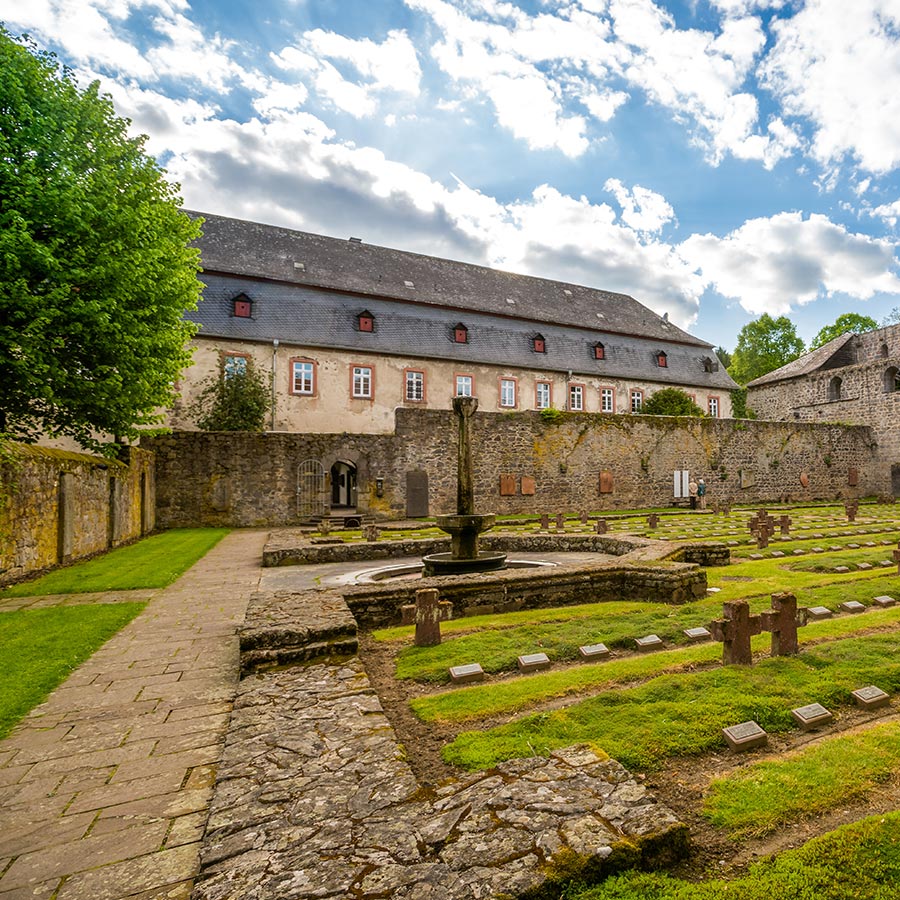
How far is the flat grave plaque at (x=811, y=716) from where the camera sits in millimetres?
3400

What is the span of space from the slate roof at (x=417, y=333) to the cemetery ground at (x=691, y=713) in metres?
23.0

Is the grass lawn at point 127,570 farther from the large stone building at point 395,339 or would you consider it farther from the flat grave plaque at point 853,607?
the large stone building at point 395,339

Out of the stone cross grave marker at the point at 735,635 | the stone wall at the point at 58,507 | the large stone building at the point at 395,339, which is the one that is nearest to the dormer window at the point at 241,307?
the large stone building at the point at 395,339

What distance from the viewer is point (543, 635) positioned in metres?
5.46

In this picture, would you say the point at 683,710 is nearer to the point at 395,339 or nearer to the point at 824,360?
the point at 395,339

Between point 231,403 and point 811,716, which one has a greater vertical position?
point 231,403

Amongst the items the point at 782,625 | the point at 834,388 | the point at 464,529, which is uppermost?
the point at 834,388

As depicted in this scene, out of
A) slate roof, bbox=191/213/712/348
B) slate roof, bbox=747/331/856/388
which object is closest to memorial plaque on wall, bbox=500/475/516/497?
slate roof, bbox=191/213/712/348

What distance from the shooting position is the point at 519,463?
2283 cm

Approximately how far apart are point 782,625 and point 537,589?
117 inches

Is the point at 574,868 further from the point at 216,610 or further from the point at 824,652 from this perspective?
the point at 216,610

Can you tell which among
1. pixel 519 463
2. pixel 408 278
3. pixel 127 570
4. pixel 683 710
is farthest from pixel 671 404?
pixel 683 710

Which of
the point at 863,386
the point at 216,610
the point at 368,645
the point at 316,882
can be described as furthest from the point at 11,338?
the point at 863,386

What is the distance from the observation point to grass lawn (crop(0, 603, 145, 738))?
13.6ft
